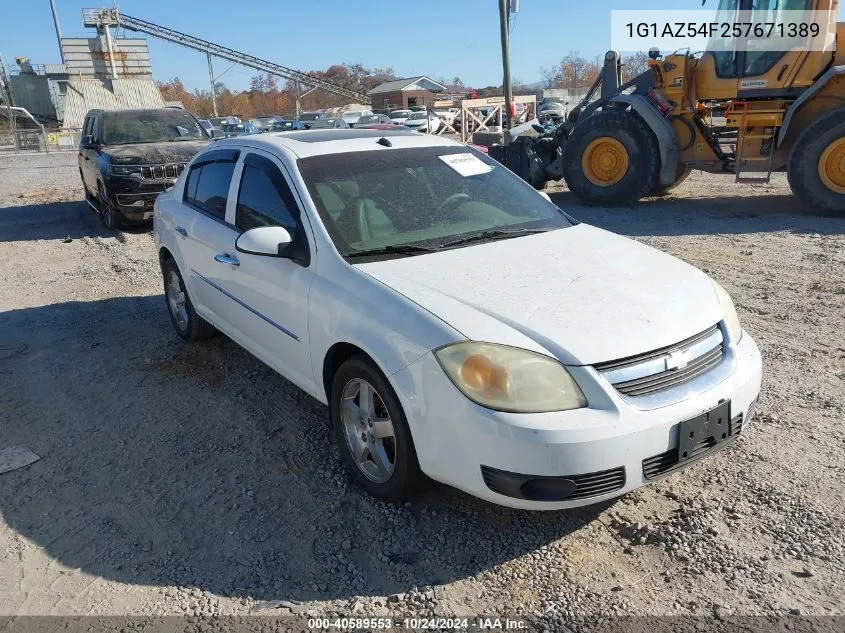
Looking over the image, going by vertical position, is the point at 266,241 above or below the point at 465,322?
above

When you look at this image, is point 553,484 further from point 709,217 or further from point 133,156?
point 133,156

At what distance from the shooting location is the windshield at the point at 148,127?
11062 mm

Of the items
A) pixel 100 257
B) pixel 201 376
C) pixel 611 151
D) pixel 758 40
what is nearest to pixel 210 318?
pixel 201 376

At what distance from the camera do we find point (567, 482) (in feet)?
8.29

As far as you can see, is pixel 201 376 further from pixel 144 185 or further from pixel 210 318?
pixel 144 185

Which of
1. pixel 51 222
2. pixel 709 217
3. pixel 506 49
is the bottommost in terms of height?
pixel 709 217

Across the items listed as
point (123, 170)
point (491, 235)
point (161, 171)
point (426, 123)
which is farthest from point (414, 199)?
point (426, 123)

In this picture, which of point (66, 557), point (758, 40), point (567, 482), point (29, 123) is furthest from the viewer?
point (29, 123)

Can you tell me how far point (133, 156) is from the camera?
10.1 m

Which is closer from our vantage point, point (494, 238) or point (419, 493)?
point (419, 493)

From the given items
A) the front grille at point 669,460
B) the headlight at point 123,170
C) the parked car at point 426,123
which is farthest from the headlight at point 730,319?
the parked car at point 426,123

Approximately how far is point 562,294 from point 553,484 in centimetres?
87

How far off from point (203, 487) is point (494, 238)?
202 cm

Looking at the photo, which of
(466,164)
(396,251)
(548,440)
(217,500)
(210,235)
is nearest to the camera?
(548,440)
